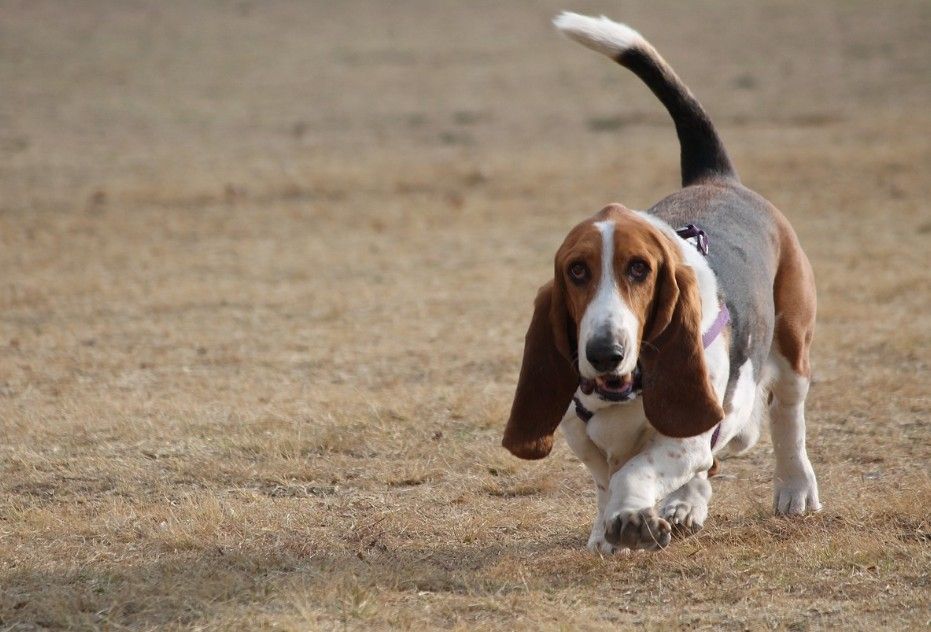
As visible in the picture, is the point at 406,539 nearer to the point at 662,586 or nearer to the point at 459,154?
the point at 662,586

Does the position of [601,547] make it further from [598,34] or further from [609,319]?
[598,34]

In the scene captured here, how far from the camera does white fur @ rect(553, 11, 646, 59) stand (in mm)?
5789

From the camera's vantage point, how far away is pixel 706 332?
459 centimetres

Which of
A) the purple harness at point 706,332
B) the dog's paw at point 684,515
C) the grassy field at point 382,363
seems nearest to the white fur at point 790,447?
the grassy field at point 382,363

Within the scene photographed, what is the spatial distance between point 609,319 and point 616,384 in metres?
0.41

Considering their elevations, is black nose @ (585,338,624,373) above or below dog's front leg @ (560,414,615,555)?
above

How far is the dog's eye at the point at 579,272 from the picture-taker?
4.28m

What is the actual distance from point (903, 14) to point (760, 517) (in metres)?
30.3

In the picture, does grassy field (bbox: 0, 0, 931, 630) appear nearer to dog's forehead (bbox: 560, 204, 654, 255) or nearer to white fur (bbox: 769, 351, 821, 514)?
white fur (bbox: 769, 351, 821, 514)

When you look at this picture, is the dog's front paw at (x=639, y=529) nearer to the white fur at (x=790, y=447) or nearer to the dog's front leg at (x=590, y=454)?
the dog's front leg at (x=590, y=454)

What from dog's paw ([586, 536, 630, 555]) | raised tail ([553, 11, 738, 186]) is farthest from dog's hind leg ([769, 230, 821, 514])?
dog's paw ([586, 536, 630, 555])

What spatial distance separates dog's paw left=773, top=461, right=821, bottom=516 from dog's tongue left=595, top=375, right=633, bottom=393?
4.34 feet

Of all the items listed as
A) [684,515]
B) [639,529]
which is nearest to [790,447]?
[684,515]

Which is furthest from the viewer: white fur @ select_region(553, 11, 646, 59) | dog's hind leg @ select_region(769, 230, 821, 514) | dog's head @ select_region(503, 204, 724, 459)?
white fur @ select_region(553, 11, 646, 59)
